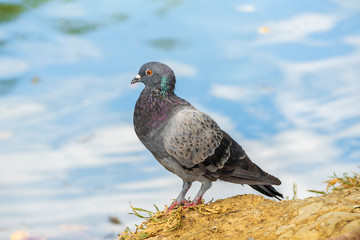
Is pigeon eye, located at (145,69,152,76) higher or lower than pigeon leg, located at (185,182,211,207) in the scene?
higher

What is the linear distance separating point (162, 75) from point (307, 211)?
3.02 m

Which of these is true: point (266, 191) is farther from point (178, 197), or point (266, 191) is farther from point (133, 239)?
point (133, 239)

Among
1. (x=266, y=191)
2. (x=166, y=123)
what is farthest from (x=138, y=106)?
(x=266, y=191)

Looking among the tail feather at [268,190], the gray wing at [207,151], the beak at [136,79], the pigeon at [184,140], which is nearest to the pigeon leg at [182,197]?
the pigeon at [184,140]

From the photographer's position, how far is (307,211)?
6.26 m

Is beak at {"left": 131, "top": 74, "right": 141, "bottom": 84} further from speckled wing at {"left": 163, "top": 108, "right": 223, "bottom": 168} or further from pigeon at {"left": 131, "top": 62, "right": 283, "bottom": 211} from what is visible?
speckled wing at {"left": 163, "top": 108, "right": 223, "bottom": 168}

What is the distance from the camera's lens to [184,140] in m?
7.25

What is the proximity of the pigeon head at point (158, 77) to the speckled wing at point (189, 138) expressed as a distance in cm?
46

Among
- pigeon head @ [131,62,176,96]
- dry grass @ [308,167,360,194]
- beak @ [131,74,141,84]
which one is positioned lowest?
dry grass @ [308,167,360,194]

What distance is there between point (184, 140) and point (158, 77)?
1107 mm

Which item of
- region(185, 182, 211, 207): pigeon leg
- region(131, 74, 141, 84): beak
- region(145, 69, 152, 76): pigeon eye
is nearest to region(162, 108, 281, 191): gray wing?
region(185, 182, 211, 207): pigeon leg

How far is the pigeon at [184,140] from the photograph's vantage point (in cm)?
727

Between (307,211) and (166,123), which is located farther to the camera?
(166,123)

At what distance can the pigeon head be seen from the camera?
752 cm
